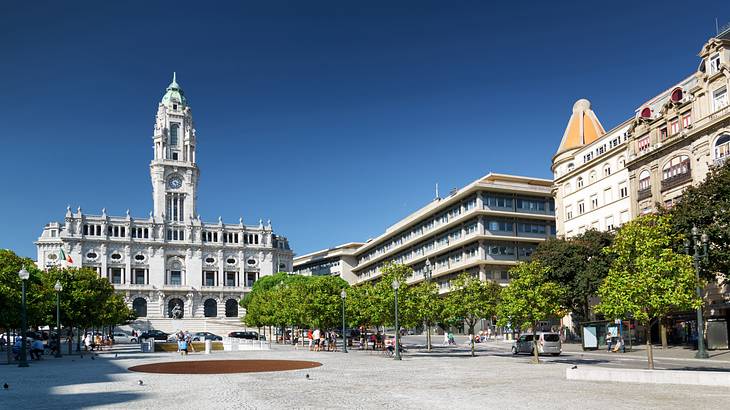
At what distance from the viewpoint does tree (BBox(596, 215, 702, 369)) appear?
28.7 meters

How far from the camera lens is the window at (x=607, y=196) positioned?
6575 cm

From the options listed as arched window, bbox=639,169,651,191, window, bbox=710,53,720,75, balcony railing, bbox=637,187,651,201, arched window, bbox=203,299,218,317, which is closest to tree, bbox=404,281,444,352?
balcony railing, bbox=637,187,651,201

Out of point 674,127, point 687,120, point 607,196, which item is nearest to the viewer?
point 687,120

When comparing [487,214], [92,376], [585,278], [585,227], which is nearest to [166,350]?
[92,376]

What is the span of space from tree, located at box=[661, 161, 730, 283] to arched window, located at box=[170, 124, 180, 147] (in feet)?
435

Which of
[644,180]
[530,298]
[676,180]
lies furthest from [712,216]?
[644,180]

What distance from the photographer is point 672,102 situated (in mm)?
56219

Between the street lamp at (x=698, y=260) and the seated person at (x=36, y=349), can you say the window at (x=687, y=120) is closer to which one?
the street lamp at (x=698, y=260)

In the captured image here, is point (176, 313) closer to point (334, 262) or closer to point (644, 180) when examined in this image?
point (334, 262)

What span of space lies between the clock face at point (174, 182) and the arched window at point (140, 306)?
89.9ft

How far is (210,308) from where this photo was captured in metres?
150

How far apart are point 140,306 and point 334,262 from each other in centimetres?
4771

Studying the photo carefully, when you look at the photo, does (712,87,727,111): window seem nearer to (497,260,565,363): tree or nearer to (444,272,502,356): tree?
(444,272,502,356): tree

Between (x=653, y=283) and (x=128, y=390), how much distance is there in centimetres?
2139
